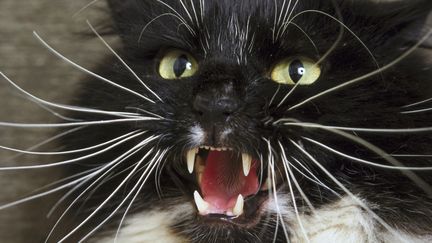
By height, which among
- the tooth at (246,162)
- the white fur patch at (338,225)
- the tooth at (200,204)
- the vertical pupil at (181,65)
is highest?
the vertical pupil at (181,65)

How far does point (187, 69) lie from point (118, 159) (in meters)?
0.17

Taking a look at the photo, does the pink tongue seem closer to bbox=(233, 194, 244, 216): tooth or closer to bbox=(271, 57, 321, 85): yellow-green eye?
bbox=(233, 194, 244, 216): tooth

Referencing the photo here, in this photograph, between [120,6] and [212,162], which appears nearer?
[212,162]

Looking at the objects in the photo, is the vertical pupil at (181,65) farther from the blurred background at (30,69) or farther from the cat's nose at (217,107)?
Answer: the blurred background at (30,69)

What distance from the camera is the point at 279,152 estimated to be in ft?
3.18

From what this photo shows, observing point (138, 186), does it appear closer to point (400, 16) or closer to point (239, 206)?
point (239, 206)

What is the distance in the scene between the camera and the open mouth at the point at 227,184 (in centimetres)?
100

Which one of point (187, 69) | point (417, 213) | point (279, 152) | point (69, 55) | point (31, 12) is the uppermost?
point (31, 12)

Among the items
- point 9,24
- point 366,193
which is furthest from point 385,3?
point 9,24

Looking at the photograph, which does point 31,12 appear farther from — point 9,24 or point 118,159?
point 118,159

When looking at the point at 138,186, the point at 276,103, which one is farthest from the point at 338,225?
the point at 138,186

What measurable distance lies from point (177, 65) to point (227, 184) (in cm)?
21

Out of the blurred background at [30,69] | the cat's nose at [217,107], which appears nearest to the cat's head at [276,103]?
the cat's nose at [217,107]

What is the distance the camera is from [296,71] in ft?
3.39
